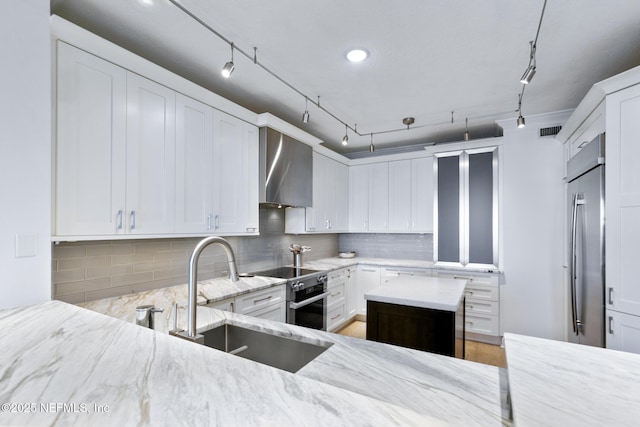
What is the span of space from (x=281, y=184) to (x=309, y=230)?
3.00 ft

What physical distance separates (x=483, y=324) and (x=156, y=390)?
3.95 m

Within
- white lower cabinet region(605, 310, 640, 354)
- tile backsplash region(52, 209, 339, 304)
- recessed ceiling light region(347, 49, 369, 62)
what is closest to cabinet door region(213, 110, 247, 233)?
tile backsplash region(52, 209, 339, 304)

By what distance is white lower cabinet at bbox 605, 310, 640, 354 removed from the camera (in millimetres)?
1812

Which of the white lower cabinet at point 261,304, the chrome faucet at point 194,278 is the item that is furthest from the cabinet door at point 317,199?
the chrome faucet at point 194,278

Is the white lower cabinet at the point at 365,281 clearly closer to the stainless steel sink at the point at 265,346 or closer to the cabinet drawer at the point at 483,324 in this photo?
the cabinet drawer at the point at 483,324

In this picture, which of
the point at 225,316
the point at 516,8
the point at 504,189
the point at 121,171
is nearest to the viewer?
the point at 225,316

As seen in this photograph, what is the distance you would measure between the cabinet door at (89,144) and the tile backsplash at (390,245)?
3833 mm

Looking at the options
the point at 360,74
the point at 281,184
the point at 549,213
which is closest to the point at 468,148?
the point at 549,213

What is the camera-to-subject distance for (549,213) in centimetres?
341

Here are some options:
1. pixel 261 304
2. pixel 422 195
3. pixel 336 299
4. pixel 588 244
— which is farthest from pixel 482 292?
pixel 261 304

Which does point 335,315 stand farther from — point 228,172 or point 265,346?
point 265,346

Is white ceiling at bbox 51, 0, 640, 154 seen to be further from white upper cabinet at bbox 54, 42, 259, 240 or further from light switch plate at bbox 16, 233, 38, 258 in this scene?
light switch plate at bbox 16, 233, 38, 258

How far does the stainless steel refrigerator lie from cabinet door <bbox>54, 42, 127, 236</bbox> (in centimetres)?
317

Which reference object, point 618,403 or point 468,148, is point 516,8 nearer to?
point 618,403
